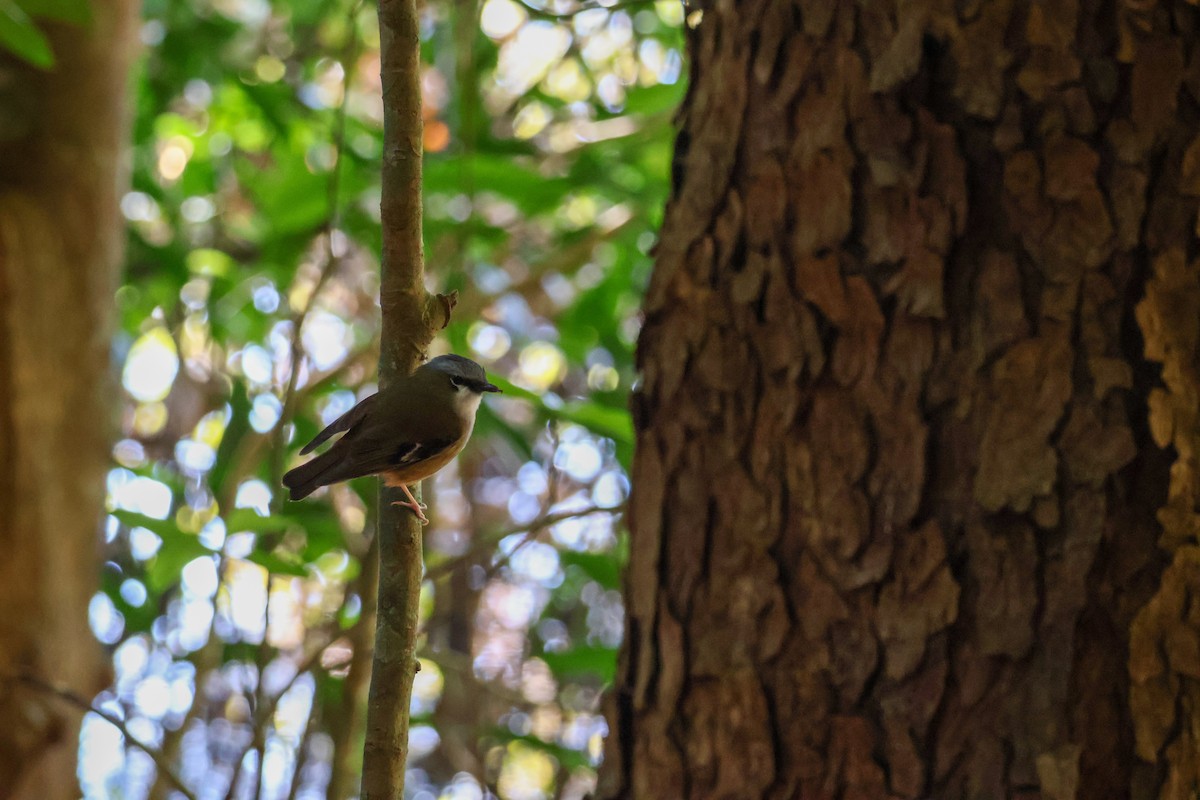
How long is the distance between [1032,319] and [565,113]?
231cm

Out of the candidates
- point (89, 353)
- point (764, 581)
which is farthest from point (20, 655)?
point (764, 581)

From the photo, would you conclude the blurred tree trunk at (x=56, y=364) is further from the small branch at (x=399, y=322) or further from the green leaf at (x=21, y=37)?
the small branch at (x=399, y=322)

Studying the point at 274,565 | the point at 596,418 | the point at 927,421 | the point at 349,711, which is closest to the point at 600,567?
the point at 596,418

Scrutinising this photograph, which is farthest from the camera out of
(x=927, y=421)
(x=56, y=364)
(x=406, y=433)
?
(x=56, y=364)

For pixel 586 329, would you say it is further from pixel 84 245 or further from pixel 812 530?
pixel 812 530

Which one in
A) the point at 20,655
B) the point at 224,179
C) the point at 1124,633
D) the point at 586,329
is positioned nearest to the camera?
the point at 1124,633

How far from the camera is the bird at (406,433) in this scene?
1.70 metres

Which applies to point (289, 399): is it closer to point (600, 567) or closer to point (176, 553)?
point (176, 553)

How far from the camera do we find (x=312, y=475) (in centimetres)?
185

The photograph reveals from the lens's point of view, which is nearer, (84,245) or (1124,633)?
(1124,633)

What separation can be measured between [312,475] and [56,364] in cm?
128

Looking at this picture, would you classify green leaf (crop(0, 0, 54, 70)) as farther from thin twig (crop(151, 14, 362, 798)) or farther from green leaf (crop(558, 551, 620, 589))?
green leaf (crop(558, 551, 620, 589))

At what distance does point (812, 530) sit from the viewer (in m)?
1.68

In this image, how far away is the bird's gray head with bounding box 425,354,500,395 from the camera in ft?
6.44
